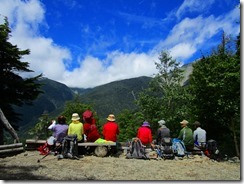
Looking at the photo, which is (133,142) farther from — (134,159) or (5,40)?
(5,40)

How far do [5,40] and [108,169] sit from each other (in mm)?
13897

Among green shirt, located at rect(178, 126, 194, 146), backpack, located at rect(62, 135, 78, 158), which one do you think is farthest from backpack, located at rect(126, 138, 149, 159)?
backpack, located at rect(62, 135, 78, 158)

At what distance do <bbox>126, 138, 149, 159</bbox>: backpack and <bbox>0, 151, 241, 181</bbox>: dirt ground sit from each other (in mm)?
335

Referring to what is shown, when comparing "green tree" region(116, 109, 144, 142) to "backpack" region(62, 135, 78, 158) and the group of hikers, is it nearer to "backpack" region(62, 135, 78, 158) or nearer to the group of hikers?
the group of hikers

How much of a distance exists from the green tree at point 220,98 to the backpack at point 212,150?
2.11 m

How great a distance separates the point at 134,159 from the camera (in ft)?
32.3

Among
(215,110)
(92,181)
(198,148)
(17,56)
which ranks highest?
(17,56)

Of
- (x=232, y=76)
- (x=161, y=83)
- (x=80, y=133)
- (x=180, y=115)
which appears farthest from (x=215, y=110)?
(x=161, y=83)

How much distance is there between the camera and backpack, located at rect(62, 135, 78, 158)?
9.49 m

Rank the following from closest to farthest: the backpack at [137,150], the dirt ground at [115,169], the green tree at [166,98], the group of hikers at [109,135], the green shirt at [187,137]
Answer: the dirt ground at [115,169], the backpack at [137,150], the group of hikers at [109,135], the green shirt at [187,137], the green tree at [166,98]

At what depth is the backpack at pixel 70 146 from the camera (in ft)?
31.1

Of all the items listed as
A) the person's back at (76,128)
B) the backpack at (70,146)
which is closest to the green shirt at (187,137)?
the person's back at (76,128)

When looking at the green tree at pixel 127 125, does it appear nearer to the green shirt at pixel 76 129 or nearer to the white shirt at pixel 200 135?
the white shirt at pixel 200 135

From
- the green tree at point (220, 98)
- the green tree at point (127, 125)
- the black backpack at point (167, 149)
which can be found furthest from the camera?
the green tree at point (127, 125)
